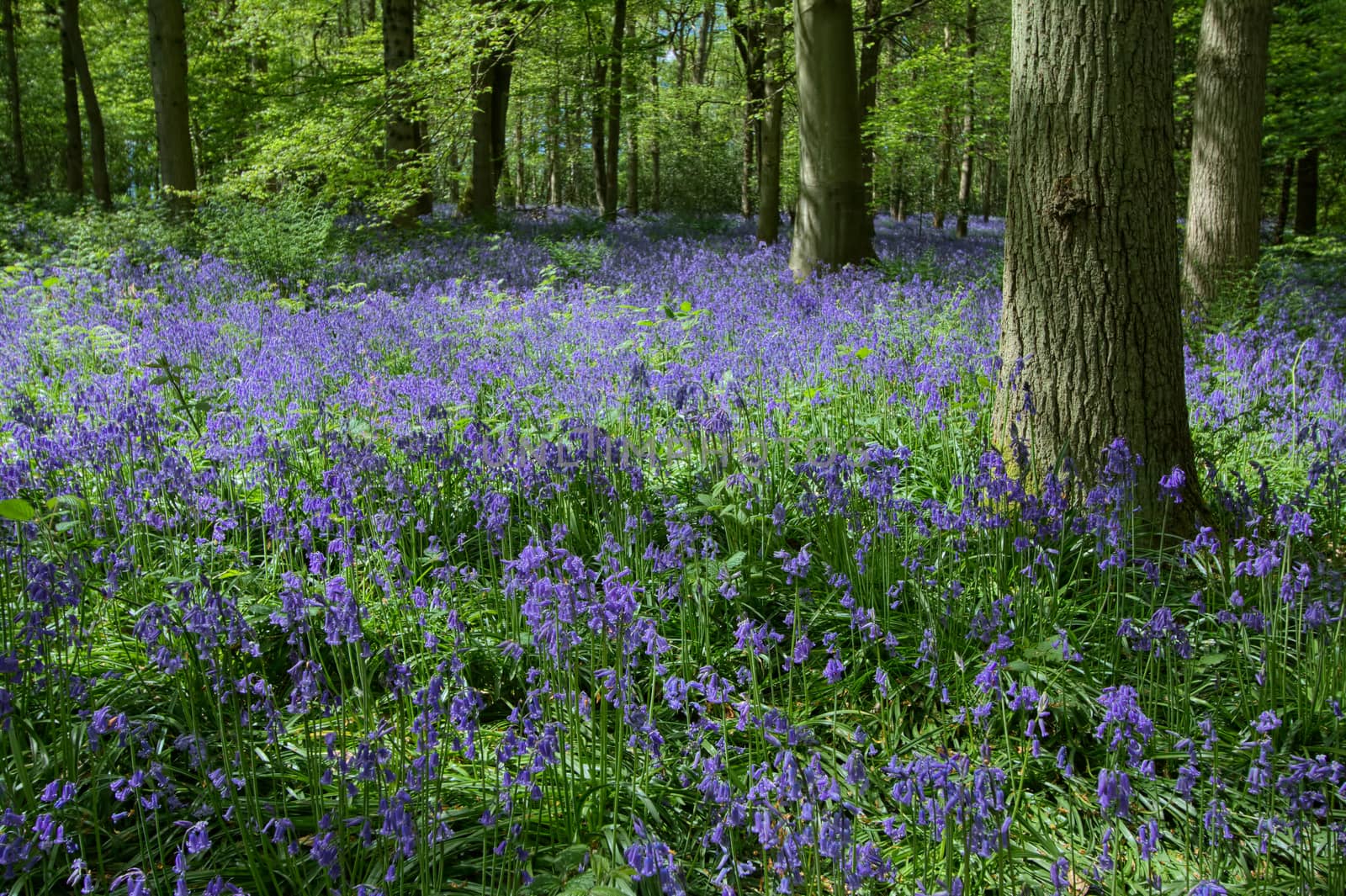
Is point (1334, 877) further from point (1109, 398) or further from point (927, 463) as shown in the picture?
point (927, 463)

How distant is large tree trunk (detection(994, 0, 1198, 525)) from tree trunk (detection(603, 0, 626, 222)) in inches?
551

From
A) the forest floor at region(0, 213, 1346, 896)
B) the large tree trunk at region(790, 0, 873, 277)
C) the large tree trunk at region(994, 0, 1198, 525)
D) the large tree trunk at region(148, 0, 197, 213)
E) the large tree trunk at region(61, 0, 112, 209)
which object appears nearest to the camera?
the forest floor at region(0, 213, 1346, 896)

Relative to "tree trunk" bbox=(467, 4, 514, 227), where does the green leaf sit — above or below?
below

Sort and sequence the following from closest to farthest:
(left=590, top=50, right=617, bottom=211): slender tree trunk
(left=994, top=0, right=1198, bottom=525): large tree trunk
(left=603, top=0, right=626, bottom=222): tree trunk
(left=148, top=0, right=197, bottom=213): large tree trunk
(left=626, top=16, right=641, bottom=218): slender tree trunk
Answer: (left=994, top=0, right=1198, bottom=525): large tree trunk < (left=148, top=0, right=197, bottom=213): large tree trunk < (left=603, top=0, right=626, bottom=222): tree trunk < (left=626, top=16, right=641, bottom=218): slender tree trunk < (left=590, top=50, right=617, bottom=211): slender tree trunk

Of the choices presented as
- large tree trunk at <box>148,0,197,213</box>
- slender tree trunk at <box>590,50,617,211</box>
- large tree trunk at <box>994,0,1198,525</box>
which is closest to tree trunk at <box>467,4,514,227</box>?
slender tree trunk at <box>590,50,617,211</box>

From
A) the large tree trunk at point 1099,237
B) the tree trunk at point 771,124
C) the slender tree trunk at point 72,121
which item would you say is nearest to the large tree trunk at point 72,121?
the slender tree trunk at point 72,121

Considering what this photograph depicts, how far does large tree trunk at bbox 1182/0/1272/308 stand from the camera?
7.79m

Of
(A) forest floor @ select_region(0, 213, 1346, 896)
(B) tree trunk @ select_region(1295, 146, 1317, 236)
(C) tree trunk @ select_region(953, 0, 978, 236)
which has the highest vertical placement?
(C) tree trunk @ select_region(953, 0, 978, 236)

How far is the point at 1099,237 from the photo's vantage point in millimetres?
3637

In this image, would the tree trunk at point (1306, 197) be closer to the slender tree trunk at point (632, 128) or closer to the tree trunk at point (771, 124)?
the tree trunk at point (771, 124)

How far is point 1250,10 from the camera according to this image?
25.3ft

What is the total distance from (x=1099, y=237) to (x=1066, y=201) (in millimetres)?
200

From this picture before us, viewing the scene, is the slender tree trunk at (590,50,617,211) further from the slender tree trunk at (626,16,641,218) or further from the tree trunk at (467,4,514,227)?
the tree trunk at (467,4,514,227)

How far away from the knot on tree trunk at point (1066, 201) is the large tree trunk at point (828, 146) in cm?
578
